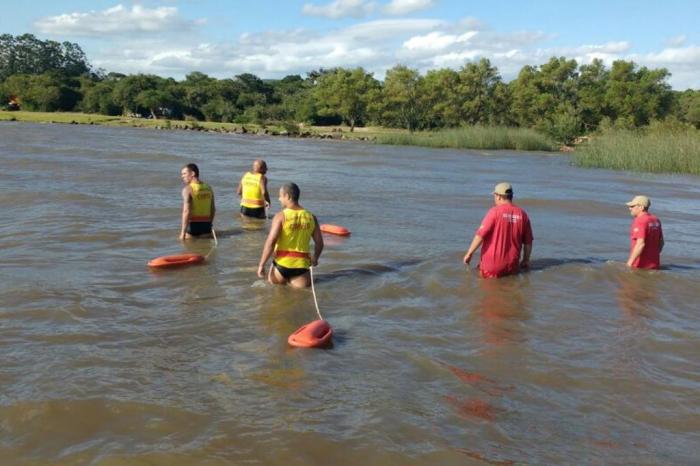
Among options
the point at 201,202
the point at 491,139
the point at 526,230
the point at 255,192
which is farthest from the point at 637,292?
the point at 491,139

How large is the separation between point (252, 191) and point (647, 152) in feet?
79.3

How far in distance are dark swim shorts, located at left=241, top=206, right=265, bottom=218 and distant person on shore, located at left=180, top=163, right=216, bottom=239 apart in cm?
209

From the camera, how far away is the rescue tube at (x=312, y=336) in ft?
21.3

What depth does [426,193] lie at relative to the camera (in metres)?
22.0

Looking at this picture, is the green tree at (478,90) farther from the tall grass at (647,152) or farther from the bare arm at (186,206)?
the bare arm at (186,206)

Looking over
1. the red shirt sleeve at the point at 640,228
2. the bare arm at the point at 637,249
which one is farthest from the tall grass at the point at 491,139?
the red shirt sleeve at the point at 640,228

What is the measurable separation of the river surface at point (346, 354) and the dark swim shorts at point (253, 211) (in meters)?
0.47

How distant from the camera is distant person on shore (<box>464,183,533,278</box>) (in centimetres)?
902

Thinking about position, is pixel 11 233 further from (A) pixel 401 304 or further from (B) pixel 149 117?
(B) pixel 149 117

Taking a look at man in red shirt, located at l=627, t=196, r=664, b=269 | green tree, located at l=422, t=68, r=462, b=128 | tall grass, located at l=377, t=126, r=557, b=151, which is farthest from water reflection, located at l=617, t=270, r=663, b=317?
green tree, located at l=422, t=68, r=462, b=128

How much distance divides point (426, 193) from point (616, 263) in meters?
11.5

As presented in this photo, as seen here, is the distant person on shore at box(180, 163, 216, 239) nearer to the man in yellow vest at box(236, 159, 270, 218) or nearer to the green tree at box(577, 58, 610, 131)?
the man in yellow vest at box(236, 159, 270, 218)

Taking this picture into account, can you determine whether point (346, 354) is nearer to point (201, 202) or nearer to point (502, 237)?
point (502, 237)

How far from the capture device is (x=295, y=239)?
8523 mm
